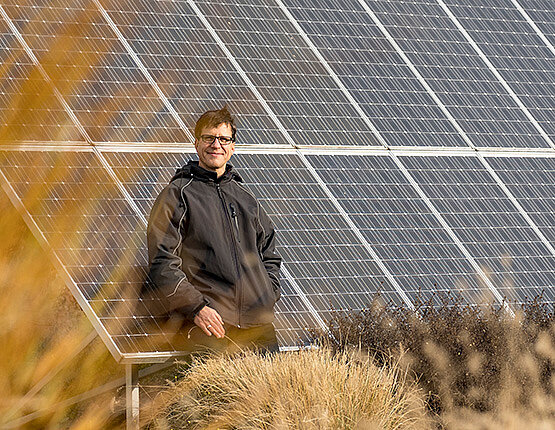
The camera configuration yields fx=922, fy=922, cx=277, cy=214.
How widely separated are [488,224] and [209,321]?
14.5 ft

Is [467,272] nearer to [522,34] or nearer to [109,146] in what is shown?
[109,146]

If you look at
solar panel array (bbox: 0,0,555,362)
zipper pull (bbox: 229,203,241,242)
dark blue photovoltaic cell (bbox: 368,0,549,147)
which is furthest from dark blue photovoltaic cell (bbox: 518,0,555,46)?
zipper pull (bbox: 229,203,241,242)

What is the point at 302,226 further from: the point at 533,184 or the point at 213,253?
the point at 533,184

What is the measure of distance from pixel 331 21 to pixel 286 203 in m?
3.59

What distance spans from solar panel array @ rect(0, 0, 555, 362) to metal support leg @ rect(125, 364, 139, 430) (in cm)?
30

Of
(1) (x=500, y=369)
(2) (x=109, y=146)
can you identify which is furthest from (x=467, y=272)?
(2) (x=109, y=146)

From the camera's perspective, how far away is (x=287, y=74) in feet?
36.4

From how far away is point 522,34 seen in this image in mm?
13469

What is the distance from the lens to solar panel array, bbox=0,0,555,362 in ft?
27.6

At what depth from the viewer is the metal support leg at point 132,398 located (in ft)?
23.7

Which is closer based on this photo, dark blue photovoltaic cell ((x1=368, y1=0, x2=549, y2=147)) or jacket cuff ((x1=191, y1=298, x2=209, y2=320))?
jacket cuff ((x1=191, y1=298, x2=209, y2=320))

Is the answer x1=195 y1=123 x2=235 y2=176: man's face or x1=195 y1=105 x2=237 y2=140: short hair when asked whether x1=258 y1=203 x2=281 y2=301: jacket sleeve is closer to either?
x1=195 y1=123 x2=235 y2=176: man's face

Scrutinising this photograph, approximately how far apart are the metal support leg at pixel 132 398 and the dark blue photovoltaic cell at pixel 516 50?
22.4 feet

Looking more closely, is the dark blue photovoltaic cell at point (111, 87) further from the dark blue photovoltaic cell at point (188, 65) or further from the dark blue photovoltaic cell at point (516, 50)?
the dark blue photovoltaic cell at point (516, 50)
